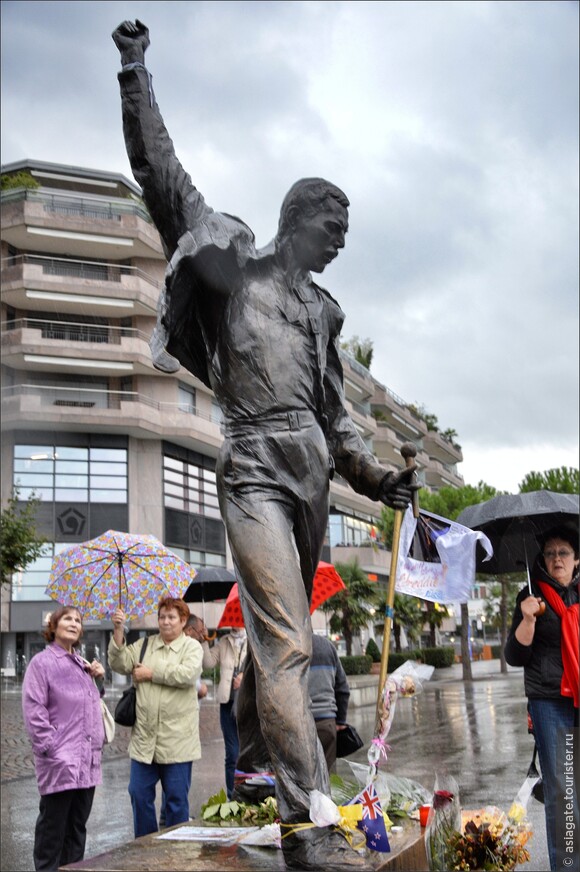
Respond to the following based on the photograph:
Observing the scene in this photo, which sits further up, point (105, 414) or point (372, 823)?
point (105, 414)

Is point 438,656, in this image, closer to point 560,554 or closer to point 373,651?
point 373,651

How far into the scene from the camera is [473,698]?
900 inches

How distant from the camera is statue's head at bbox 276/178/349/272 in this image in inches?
151

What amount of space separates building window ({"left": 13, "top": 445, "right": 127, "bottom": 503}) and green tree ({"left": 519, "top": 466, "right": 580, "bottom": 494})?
17780mm

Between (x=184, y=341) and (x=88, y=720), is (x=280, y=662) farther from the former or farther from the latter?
(x=88, y=720)

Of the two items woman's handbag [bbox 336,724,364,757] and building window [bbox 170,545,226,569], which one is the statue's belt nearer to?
woman's handbag [bbox 336,724,364,757]

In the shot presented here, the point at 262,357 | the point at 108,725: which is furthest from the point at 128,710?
the point at 262,357

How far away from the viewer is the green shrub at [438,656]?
40.2m

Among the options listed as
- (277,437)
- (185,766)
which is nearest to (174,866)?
(277,437)

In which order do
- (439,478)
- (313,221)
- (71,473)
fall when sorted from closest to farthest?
(313,221) < (439,478) < (71,473)

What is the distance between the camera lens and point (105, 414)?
43.8 meters

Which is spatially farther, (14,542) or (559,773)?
(14,542)

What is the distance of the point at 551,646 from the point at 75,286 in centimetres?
4172

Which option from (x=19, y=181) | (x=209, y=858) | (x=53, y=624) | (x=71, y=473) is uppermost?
(x=19, y=181)
